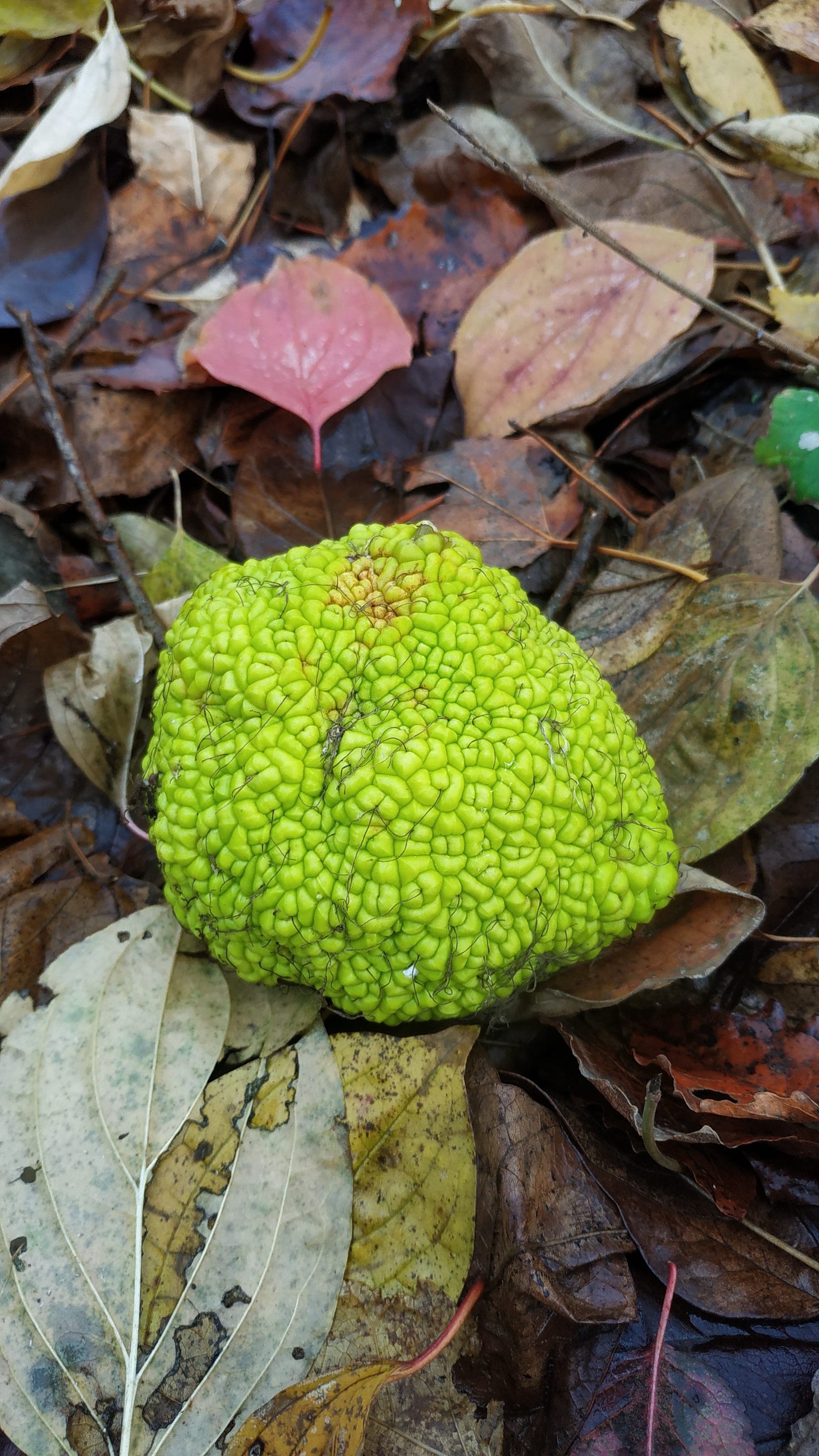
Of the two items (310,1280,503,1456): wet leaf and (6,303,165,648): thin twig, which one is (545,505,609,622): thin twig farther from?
(310,1280,503,1456): wet leaf

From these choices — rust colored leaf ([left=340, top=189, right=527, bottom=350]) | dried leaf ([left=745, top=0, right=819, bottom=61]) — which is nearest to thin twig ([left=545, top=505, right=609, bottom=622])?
rust colored leaf ([left=340, top=189, right=527, bottom=350])

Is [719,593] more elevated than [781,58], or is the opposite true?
[781,58]

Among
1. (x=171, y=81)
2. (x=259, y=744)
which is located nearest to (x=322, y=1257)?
(x=259, y=744)

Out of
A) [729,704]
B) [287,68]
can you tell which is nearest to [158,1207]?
[729,704]

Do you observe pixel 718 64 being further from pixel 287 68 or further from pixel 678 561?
pixel 678 561

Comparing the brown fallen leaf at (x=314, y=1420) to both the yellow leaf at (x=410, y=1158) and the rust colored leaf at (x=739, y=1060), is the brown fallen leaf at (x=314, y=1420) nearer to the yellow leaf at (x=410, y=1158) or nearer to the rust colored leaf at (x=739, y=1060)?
the yellow leaf at (x=410, y=1158)

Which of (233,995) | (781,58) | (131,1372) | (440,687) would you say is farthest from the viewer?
(781,58)

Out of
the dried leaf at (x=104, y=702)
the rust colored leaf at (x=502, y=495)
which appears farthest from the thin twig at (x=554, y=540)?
the dried leaf at (x=104, y=702)

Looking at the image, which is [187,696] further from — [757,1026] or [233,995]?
[757,1026]
